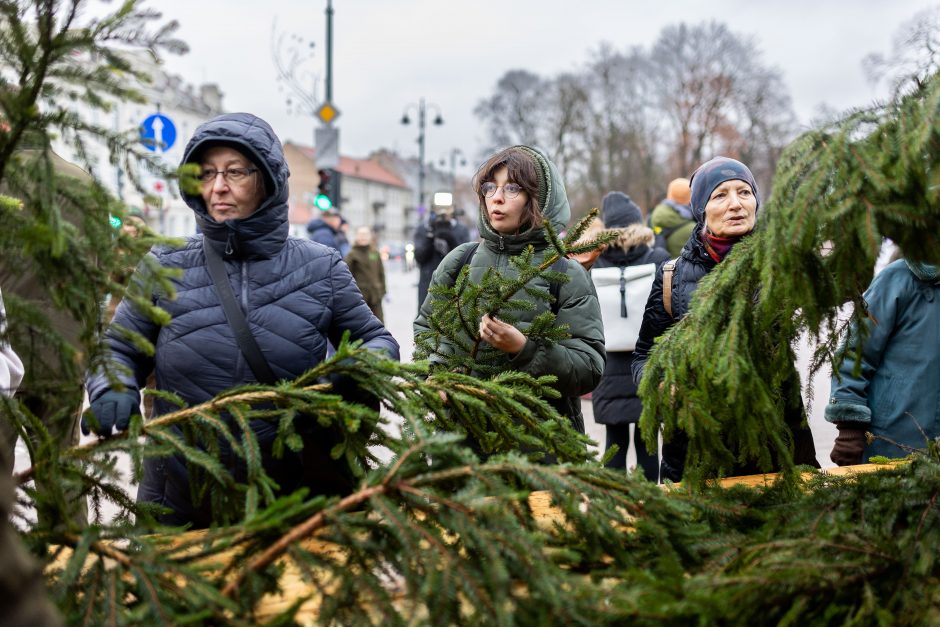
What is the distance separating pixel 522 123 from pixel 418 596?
4825cm

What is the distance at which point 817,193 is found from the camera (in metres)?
1.78

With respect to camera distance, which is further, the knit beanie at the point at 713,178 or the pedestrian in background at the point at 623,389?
the pedestrian in background at the point at 623,389

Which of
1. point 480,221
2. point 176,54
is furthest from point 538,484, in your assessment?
point 480,221

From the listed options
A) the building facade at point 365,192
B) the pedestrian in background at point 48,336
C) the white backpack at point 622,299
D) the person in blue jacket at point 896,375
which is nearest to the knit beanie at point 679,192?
the white backpack at point 622,299

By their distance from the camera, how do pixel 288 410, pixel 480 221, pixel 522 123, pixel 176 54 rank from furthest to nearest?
1. pixel 522 123
2. pixel 480 221
3. pixel 288 410
4. pixel 176 54

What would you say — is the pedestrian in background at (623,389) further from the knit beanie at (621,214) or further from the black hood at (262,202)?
the black hood at (262,202)

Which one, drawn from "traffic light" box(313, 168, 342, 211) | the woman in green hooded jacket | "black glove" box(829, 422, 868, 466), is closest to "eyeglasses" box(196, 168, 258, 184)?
the woman in green hooded jacket

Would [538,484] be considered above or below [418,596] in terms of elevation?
above

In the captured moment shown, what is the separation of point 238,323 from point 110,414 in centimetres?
69

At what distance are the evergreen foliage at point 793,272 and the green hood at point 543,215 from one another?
1.37 m

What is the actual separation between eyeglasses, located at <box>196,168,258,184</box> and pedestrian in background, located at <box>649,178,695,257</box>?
653 centimetres

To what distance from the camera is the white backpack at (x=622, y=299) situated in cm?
617

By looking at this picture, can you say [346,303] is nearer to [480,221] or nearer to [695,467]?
[480,221]

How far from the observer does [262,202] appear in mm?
3104
